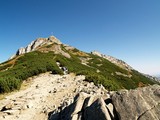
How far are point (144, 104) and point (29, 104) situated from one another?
1008 centimetres

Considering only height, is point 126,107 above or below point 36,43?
below

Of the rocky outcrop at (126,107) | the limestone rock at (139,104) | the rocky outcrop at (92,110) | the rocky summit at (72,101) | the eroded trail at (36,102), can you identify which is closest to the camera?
the limestone rock at (139,104)

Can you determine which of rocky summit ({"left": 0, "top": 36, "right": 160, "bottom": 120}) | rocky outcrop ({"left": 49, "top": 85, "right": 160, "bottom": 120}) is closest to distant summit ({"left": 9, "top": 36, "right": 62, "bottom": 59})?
rocky summit ({"left": 0, "top": 36, "right": 160, "bottom": 120})

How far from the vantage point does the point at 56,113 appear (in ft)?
45.1

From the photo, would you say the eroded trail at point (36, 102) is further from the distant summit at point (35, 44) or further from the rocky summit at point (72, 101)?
the distant summit at point (35, 44)

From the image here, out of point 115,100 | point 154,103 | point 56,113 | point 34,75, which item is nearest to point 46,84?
point 34,75

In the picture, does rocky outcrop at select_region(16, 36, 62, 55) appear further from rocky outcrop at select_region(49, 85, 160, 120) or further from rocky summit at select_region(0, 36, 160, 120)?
rocky outcrop at select_region(49, 85, 160, 120)

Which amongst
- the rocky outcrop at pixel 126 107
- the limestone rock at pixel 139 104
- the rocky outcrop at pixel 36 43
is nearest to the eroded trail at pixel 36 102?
the rocky outcrop at pixel 126 107

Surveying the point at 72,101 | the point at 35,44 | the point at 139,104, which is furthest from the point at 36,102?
the point at 35,44

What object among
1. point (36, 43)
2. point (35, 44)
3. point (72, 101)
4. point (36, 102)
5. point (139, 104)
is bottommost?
point (139, 104)

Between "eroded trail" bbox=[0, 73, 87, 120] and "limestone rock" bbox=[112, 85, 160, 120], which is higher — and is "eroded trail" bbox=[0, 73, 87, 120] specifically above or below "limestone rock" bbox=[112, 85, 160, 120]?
above

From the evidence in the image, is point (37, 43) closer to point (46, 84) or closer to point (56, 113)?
point (46, 84)

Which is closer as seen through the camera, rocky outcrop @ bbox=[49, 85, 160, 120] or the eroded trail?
rocky outcrop @ bbox=[49, 85, 160, 120]

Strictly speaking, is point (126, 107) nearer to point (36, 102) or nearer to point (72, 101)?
point (72, 101)
